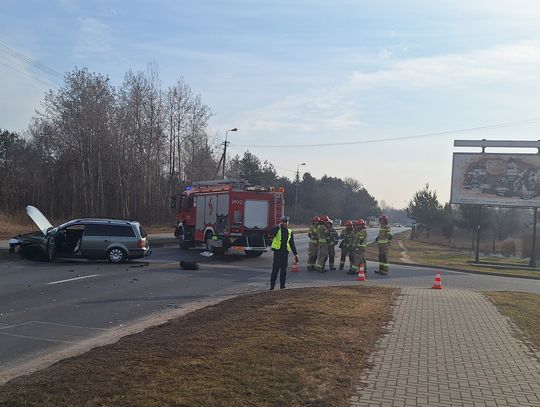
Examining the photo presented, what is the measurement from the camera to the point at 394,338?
308 inches

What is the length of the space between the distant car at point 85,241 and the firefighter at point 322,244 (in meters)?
6.27

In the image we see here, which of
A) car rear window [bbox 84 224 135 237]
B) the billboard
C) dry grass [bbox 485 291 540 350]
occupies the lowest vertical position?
dry grass [bbox 485 291 540 350]

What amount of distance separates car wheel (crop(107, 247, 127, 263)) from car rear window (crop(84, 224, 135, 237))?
0.52 m

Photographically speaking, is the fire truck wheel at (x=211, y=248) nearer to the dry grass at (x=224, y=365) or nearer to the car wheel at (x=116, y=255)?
the car wheel at (x=116, y=255)

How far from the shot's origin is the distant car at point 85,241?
1872 cm

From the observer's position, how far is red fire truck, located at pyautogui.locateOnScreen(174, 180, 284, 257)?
75.9 ft

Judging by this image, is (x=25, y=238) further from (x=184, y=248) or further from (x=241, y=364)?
(x=241, y=364)

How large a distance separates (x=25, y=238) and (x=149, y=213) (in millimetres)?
32211

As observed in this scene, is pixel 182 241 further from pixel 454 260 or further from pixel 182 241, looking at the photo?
pixel 454 260

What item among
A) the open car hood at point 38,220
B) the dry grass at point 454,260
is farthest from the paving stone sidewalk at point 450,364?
the dry grass at point 454,260

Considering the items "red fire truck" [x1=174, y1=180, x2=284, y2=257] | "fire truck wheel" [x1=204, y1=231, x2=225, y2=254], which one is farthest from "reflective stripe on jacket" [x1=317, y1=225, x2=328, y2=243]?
"fire truck wheel" [x1=204, y1=231, x2=225, y2=254]

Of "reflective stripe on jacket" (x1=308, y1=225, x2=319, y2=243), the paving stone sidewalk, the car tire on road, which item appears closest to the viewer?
the paving stone sidewalk

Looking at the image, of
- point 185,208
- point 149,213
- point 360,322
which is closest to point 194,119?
point 149,213

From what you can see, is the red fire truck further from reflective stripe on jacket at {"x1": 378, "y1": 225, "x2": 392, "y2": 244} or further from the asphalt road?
reflective stripe on jacket at {"x1": 378, "y1": 225, "x2": 392, "y2": 244}
